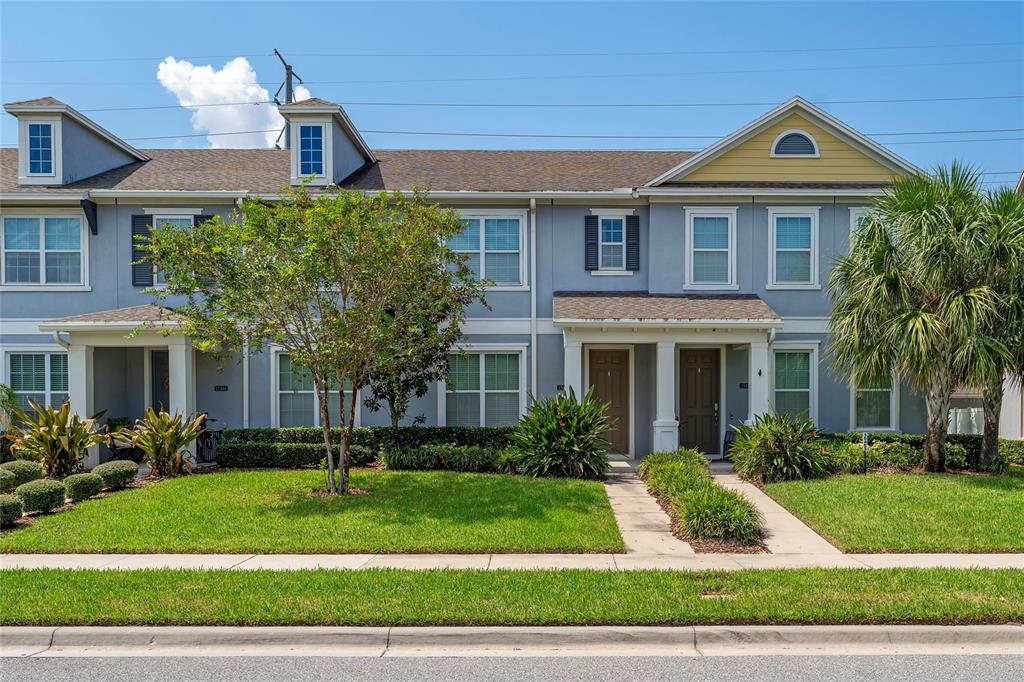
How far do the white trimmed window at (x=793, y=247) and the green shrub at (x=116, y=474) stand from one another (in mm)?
13485

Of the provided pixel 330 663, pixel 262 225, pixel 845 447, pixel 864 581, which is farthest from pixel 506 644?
pixel 845 447

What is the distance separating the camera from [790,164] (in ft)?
50.2

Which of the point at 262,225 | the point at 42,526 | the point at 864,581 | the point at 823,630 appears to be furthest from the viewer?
the point at 262,225

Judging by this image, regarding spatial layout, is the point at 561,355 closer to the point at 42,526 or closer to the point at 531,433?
the point at 531,433

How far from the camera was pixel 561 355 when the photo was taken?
50.2ft

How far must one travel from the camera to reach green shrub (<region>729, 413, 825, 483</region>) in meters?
12.2

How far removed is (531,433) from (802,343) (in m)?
6.85

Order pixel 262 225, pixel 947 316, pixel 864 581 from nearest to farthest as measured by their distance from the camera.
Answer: pixel 864 581, pixel 262 225, pixel 947 316

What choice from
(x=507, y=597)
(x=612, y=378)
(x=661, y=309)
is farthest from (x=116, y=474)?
(x=661, y=309)

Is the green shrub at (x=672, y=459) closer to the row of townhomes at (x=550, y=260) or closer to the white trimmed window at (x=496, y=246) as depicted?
the row of townhomes at (x=550, y=260)

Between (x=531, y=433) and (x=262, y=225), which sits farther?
(x=531, y=433)

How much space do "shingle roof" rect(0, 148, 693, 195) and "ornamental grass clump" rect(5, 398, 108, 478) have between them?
548 cm

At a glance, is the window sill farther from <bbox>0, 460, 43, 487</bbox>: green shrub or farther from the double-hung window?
<bbox>0, 460, 43, 487</bbox>: green shrub

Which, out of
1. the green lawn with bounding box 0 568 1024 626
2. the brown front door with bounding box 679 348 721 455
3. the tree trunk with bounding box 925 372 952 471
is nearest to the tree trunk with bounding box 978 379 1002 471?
the tree trunk with bounding box 925 372 952 471
